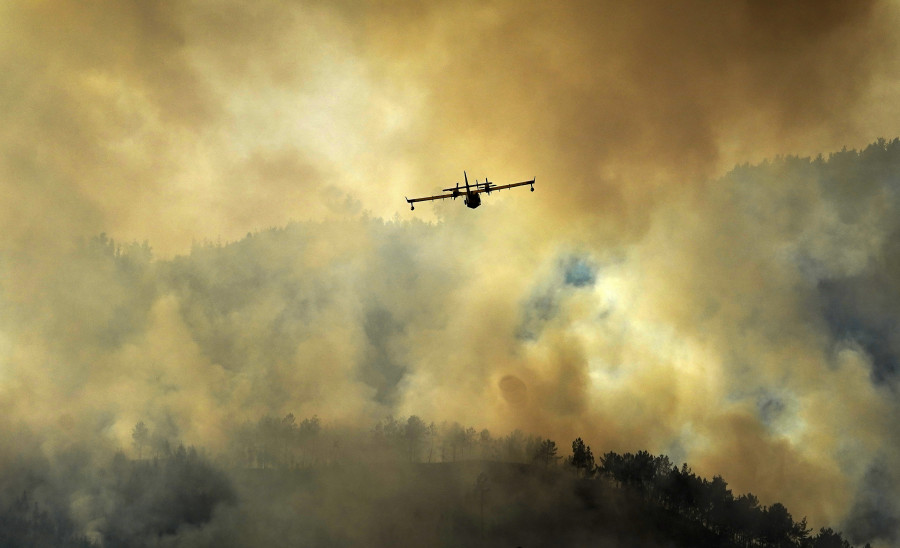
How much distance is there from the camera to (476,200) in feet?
531
